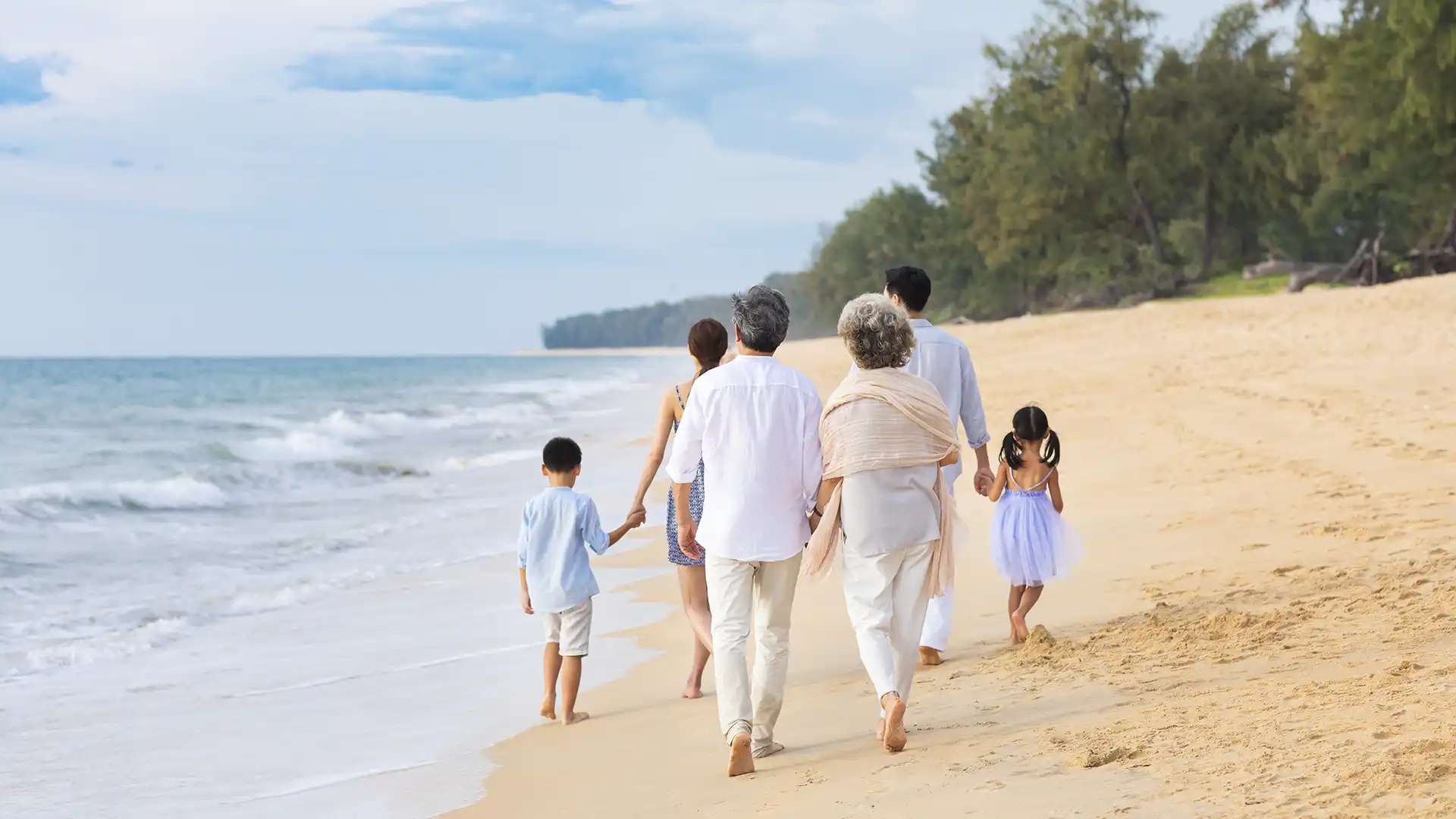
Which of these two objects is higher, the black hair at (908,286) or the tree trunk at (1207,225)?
the tree trunk at (1207,225)

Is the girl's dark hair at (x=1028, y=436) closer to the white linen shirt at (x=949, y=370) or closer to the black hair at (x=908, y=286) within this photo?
the white linen shirt at (x=949, y=370)

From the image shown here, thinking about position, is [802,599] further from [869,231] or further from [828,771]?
[869,231]

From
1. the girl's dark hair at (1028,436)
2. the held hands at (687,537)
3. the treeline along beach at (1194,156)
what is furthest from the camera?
the treeline along beach at (1194,156)

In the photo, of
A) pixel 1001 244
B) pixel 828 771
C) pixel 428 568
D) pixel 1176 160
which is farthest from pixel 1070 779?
pixel 1001 244

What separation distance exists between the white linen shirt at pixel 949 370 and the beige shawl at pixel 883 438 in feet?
3.05

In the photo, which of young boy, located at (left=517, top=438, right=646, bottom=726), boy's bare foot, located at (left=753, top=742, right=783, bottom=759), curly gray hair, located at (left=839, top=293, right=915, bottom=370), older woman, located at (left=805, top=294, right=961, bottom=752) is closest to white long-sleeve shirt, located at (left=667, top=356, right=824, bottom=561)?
older woman, located at (left=805, top=294, right=961, bottom=752)

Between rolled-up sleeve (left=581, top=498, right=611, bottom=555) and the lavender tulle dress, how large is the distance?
1.75 meters

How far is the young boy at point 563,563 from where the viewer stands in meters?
5.22

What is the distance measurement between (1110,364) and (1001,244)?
31874mm

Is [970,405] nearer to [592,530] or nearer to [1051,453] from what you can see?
[1051,453]

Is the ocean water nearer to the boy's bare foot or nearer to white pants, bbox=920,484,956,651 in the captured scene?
the boy's bare foot

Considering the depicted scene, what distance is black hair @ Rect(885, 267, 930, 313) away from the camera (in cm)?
509

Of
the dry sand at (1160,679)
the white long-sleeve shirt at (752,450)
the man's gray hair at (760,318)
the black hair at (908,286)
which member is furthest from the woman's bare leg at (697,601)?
the black hair at (908,286)

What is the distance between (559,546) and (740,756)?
1.46 m
